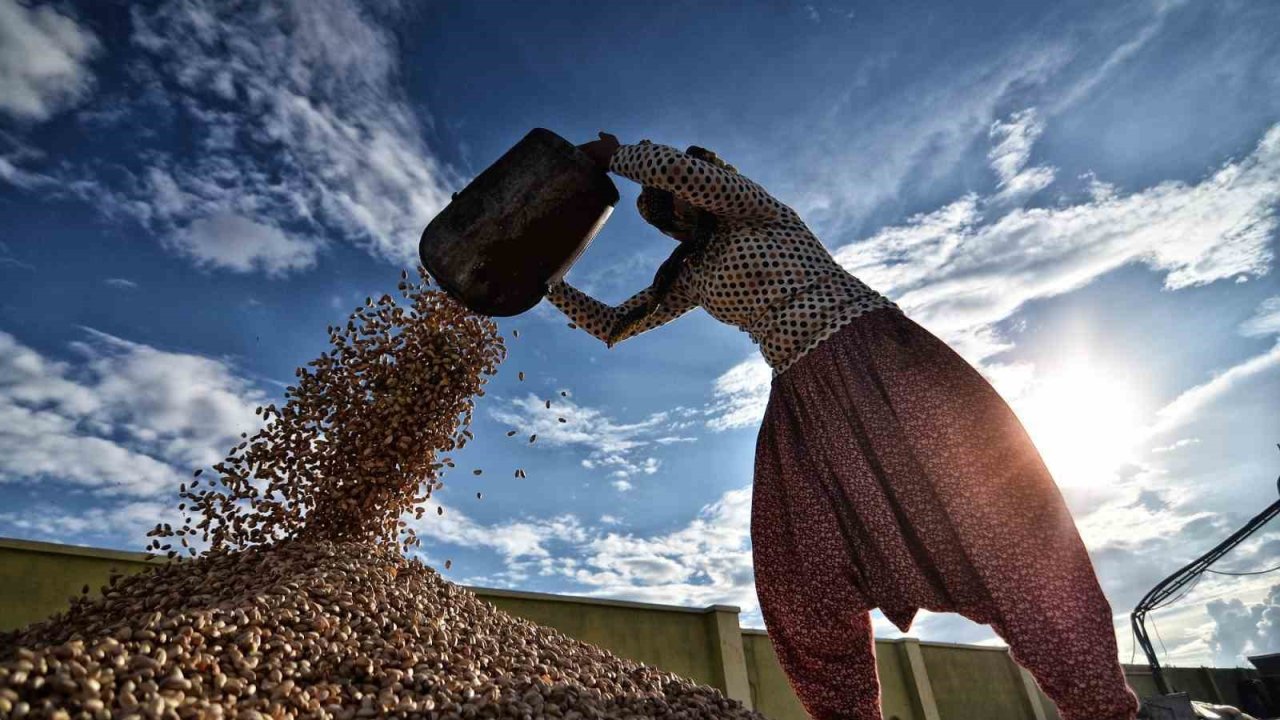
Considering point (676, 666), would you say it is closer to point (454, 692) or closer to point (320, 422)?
point (320, 422)

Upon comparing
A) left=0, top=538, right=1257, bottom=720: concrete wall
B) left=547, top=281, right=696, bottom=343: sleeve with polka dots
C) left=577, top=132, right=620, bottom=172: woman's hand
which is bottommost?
left=0, top=538, right=1257, bottom=720: concrete wall

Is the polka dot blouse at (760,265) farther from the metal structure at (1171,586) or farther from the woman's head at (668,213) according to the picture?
the metal structure at (1171,586)

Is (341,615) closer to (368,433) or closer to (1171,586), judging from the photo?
(368,433)

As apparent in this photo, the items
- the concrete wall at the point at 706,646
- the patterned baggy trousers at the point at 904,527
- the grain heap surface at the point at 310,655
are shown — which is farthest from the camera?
the concrete wall at the point at 706,646

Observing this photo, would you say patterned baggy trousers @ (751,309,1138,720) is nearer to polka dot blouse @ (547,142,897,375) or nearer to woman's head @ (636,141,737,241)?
polka dot blouse @ (547,142,897,375)

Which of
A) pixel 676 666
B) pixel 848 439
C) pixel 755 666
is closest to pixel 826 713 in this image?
pixel 848 439

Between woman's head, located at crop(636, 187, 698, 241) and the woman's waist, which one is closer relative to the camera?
the woman's waist

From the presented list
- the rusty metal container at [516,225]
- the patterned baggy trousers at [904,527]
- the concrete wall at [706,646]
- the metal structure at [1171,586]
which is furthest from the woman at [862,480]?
the metal structure at [1171,586]

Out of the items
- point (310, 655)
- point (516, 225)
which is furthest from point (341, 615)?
point (516, 225)

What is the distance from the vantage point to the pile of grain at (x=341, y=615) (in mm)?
1402

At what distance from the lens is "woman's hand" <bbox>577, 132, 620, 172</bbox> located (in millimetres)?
2271

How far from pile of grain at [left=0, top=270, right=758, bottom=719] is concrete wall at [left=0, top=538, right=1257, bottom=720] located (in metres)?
0.91

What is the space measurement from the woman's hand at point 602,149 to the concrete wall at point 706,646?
2.67 meters

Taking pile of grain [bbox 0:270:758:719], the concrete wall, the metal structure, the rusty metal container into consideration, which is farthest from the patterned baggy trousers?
the metal structure
